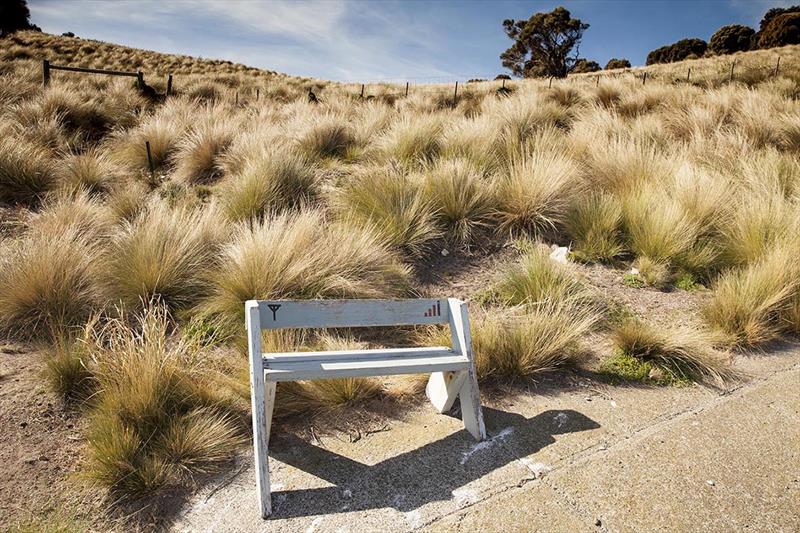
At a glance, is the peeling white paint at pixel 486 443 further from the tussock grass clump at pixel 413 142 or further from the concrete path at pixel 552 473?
the tussock grass clump at pixel 413 142

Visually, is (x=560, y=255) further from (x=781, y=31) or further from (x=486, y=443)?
(x=781, y=31)

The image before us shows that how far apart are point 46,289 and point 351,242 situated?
7.57 ft

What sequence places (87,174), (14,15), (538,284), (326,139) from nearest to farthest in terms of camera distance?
(538,284), (87,174), (326,139), (14,15)

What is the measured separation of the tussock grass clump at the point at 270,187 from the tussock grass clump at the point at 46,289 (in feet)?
5.78

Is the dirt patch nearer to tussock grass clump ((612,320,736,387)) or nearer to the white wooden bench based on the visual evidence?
the white wooden bench

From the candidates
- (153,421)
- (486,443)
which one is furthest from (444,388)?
(153,421)

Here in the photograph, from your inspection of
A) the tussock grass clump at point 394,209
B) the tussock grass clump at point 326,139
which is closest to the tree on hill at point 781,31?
the tussock grass clump at point 326,139

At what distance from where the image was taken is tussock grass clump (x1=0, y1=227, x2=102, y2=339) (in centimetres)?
385

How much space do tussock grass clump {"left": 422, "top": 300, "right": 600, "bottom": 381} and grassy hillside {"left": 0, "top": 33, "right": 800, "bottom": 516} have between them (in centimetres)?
2

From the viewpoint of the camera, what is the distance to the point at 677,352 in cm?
390

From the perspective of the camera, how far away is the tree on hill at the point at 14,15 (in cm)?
3425

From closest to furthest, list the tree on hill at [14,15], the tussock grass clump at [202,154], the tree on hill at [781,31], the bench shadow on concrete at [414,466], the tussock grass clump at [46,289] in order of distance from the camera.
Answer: the bench shadow on concrete at [414,466] < the tussock grass clump at [46,289] < the tussock grass clump at [202,154] < the tree on hill at [14,15] < the tree on hill at [781,31]

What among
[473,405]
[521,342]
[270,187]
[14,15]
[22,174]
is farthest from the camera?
[14,15]

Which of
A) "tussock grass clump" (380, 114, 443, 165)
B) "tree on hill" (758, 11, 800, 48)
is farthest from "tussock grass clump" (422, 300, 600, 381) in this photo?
"tree on hill" (758, 11, 800, 48)
